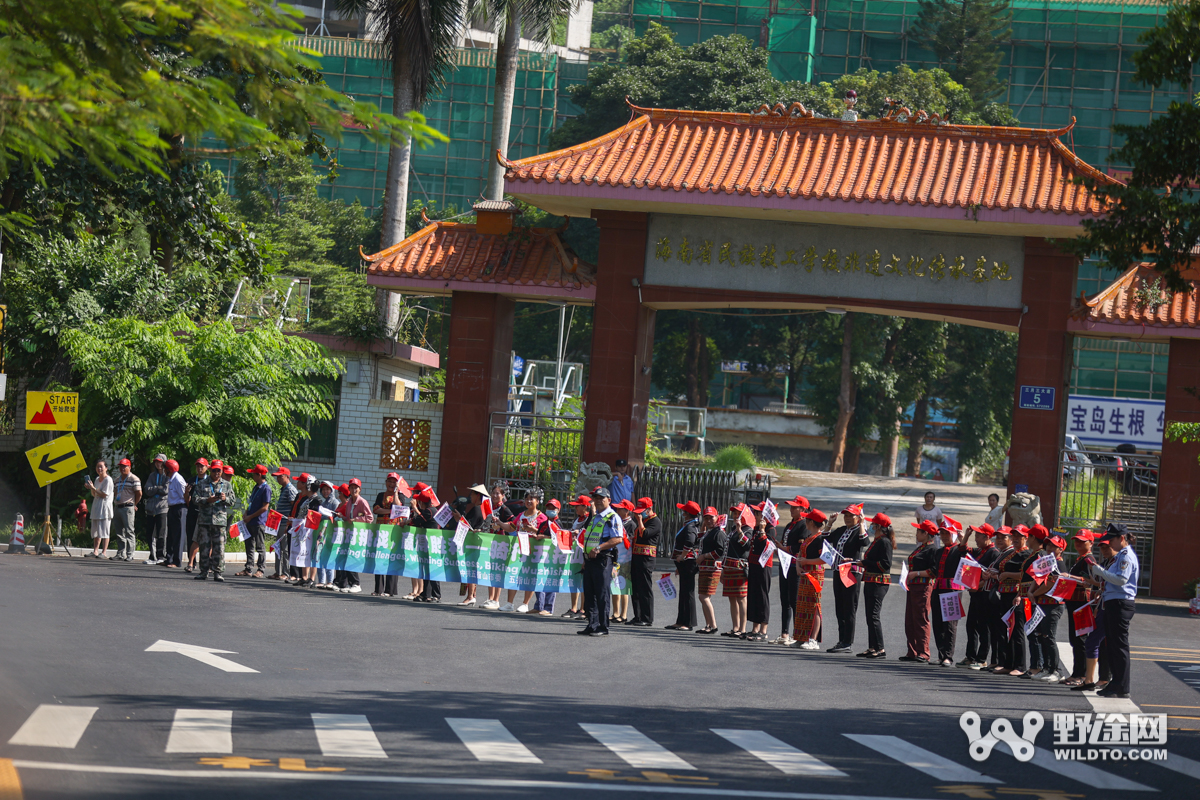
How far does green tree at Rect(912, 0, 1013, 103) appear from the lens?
53.5 meters

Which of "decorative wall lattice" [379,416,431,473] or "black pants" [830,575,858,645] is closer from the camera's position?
"black pants" [830,575,858,645]

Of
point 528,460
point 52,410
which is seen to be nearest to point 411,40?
point 528,460

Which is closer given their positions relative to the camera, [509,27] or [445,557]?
[445,557]

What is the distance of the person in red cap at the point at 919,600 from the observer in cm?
1603

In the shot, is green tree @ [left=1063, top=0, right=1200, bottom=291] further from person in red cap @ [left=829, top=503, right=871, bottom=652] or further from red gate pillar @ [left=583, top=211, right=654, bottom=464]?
red gate pillar @ [left=583, top=211, right=654, bottom=464]

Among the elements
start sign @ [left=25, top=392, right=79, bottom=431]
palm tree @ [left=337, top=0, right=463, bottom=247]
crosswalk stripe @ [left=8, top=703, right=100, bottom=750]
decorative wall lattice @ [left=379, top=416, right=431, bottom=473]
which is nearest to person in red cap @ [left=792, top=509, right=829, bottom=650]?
crosswalk stripe @ [left=8, top=703, right=100, bottom=750]

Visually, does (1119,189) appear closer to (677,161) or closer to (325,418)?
(677,161)

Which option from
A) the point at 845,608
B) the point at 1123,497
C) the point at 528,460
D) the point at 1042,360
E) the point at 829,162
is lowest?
the point at 845,608

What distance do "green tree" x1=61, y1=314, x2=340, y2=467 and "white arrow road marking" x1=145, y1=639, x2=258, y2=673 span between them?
10362 mm

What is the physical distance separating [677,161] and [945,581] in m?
10.6

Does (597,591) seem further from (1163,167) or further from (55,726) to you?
(55,726)

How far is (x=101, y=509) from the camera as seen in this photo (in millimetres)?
22422

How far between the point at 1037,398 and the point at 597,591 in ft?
34.7

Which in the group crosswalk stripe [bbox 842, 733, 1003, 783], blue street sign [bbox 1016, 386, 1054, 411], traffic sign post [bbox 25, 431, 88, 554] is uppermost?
blue street sign [bbox 1016, 386, 1054, 411]
